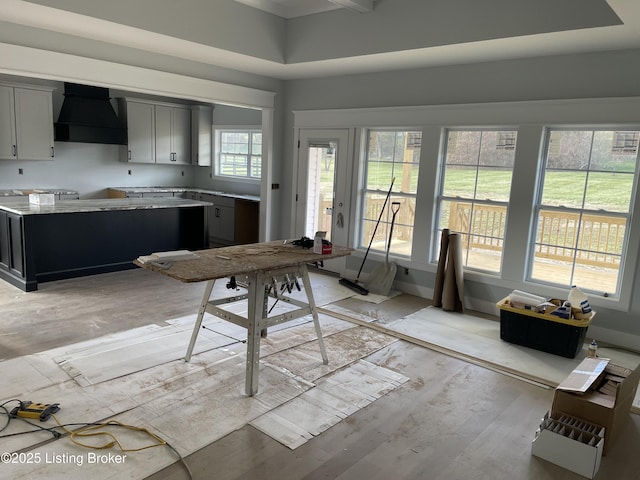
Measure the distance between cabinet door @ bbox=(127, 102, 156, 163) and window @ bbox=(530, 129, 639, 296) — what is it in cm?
674

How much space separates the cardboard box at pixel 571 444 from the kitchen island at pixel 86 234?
505cm

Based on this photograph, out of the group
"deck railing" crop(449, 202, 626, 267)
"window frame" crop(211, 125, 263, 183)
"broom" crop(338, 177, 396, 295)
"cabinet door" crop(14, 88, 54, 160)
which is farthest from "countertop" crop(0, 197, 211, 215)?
"deck railing" crop(449, 202, 626, 267)

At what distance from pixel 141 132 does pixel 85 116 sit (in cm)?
103

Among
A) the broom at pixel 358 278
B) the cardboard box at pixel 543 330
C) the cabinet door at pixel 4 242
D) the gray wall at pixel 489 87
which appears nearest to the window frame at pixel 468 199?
the gray wall at pixel 489 87

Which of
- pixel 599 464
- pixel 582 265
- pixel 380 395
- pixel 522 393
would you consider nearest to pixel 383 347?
pixel 380 395

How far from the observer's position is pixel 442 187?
5363 mm

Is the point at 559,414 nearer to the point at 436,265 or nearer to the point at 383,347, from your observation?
the point at 383,347

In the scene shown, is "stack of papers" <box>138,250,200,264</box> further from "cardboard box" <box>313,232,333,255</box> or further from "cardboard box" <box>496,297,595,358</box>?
"cardboard box" <box>496,297,595,358</box>

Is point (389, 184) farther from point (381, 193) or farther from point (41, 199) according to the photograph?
point (41, 199)

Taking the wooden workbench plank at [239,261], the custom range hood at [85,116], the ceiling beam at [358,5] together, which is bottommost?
the wooden workbench plank at [239,261]

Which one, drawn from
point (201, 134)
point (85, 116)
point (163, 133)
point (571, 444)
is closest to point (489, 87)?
point (571, 444)

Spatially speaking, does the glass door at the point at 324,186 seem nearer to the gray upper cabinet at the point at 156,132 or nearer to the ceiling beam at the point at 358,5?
the ceiling beam at the point at 358,5

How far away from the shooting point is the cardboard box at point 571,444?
2496 mm

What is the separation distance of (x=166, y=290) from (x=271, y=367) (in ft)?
7.78
